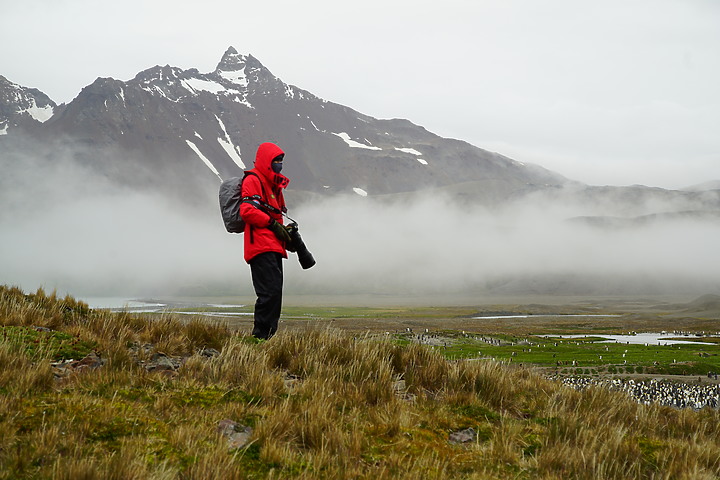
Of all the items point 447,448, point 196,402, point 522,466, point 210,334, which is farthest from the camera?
point 210,334

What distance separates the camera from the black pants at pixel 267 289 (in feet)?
29.3

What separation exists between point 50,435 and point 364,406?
2985mm

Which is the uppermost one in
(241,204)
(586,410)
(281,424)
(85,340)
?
(241,204)

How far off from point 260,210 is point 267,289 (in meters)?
1.42

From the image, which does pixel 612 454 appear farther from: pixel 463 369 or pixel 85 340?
pixel 85 340

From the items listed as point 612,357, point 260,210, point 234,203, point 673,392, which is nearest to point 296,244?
point 260,210

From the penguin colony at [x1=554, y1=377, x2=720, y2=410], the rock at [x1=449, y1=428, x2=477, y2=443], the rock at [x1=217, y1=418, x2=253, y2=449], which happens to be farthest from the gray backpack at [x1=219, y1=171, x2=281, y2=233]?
the penguin colony at [x1=554, y1=377, x2=720, y2=410]

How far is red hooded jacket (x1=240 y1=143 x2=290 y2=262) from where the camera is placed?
8.65 metres

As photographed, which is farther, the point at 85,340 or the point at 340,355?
the point at 340,355

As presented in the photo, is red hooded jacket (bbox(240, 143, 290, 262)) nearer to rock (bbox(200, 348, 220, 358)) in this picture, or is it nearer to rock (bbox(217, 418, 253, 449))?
rock (bbox(200, 348, 220, 358))

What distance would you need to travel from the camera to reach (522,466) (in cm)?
422

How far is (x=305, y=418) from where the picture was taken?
4.53 metres

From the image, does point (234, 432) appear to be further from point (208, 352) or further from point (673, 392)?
point (673, 392)

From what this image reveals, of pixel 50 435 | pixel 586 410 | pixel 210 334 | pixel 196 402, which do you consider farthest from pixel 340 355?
pixel 50 435
